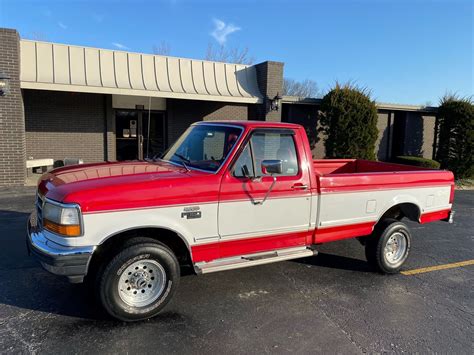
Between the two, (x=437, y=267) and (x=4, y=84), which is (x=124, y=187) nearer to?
(x=437, y=267)

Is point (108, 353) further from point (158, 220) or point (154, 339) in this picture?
point (158, 220)

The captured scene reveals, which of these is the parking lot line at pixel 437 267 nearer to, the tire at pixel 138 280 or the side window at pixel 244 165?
the side window at pixel 244 165

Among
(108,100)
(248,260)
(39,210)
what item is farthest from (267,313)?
(108,100)

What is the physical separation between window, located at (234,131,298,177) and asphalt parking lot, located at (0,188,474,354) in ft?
4.82

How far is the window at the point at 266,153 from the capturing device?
13.5 feet

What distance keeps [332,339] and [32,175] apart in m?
12.4

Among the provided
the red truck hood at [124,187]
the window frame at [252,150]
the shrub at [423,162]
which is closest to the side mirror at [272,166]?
the window frame at [252,150]

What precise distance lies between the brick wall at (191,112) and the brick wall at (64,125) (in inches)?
98.1

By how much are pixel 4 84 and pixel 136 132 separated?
5057mm

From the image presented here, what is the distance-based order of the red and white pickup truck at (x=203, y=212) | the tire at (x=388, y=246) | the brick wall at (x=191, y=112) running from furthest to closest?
the brick wall at (x=191, y=112) → the tire at (x=388, y=246) → the red and white pickup truck at (x=203, y=212)

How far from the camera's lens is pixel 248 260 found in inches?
164

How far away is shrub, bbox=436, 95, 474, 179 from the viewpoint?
51.6ft

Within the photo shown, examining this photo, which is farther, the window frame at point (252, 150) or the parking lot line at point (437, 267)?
the parking lot line at point (437, 267)

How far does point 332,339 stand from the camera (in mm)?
3535
